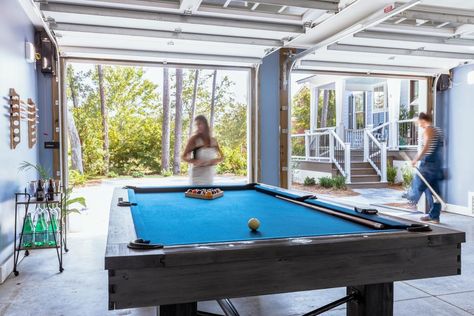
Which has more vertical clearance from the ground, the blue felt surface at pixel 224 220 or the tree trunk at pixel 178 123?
the tree trunk at pixel 178 123

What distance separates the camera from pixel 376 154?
1075cm

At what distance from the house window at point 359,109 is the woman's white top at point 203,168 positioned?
10339mm

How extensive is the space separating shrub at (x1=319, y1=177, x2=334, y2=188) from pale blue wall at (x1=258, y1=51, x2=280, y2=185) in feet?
13.7

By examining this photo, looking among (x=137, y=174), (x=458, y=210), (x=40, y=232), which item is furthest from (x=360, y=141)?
(x=40, y=232)

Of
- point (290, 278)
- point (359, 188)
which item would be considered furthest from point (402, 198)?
point (290, 278)

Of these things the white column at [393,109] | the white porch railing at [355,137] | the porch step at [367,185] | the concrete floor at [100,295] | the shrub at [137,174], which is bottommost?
the concrete floor at [100,295]

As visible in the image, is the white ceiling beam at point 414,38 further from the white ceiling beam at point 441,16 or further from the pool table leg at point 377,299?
the pool table leg at point 377,299

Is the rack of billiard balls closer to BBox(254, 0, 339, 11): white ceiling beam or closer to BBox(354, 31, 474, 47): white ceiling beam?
BBox(254, 0, 339, 11): white ceiling beam

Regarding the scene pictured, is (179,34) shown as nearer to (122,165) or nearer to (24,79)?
(24,79)

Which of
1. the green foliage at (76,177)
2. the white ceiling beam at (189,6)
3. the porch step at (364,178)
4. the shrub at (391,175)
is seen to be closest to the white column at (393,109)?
the shrub at (391,175)

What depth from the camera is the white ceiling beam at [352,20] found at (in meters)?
3.86

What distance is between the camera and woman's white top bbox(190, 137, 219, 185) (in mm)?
4480

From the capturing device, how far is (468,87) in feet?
21.6

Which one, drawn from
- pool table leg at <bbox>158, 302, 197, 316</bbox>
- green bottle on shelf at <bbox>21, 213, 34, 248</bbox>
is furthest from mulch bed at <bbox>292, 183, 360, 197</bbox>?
pool table leg at <bbox>158, 302, 197, 316</bbox>
